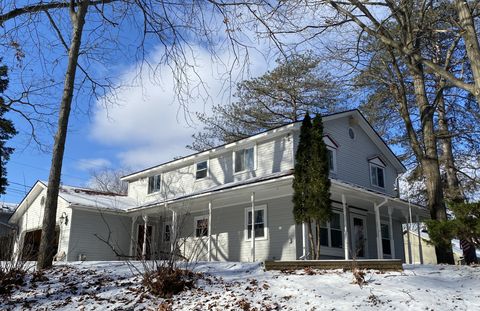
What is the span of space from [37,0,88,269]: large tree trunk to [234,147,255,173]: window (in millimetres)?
8682

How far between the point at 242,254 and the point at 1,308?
10.7 meters

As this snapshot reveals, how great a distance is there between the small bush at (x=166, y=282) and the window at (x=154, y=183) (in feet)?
49.7

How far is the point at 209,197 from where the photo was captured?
17.0m

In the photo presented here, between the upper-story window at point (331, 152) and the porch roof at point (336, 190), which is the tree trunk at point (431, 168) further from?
the upper-story window at point (331, 152)

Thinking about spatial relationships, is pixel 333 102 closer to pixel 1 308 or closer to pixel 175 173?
pixel 175 173

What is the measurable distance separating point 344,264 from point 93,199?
51.8ft

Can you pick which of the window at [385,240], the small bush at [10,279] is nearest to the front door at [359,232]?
the window at [385,240]

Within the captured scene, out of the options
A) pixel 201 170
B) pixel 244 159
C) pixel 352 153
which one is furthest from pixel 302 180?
pixel 201 170

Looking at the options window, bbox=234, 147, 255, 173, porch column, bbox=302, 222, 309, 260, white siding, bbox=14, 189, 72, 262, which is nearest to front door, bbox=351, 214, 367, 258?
Result: porch column, bbox=302, 222, 309, 260

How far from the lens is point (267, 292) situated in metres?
7.21

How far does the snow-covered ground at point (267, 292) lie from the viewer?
6.42m

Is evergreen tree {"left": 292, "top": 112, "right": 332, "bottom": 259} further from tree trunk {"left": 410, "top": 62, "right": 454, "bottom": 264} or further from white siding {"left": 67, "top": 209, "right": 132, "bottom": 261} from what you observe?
white siding {"left": 67, "top": 209, "right": 132, "bottom": 261}

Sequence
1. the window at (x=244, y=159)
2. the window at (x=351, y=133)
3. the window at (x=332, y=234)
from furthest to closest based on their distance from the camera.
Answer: the window at (x=351, y=133)
the window at (x=244, y=159)
the window at (x=332, y=234)

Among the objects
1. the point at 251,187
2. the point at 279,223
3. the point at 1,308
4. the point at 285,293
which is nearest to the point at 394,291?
the point at 285,293
